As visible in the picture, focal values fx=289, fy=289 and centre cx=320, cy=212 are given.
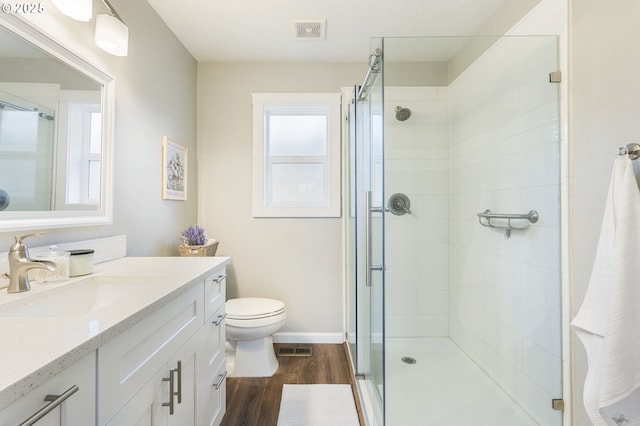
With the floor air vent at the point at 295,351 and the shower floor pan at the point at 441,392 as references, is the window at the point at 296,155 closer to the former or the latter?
the floor air vent at the point at 295,351

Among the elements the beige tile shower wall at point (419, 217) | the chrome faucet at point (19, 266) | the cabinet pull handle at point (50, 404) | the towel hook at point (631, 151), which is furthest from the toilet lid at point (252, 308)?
the towel hook at point (631, 151)

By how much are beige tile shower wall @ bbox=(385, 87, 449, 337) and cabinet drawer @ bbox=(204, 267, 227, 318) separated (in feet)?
3.93

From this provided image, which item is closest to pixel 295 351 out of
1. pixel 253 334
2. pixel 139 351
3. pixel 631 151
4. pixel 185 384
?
pixel 253 334

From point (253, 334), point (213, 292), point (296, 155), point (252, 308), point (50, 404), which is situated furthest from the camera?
point (296, 155)

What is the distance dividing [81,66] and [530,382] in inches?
104

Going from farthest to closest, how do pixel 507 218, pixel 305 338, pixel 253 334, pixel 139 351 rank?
1. pixel 305 338
2. pixel 253 334
3. pixel 507 218
4. pixel 139 351

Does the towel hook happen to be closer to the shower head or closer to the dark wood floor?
the shower head

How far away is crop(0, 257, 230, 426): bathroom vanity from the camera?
509 millimetres

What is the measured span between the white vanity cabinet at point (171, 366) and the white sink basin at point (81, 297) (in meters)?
0.14

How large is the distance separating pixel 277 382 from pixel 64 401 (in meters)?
1.59

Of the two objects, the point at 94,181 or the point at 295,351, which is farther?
the point at 295,351

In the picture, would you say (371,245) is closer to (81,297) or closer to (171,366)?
(171,366)

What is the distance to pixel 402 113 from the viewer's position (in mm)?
2104

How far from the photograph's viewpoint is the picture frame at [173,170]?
195 cm
